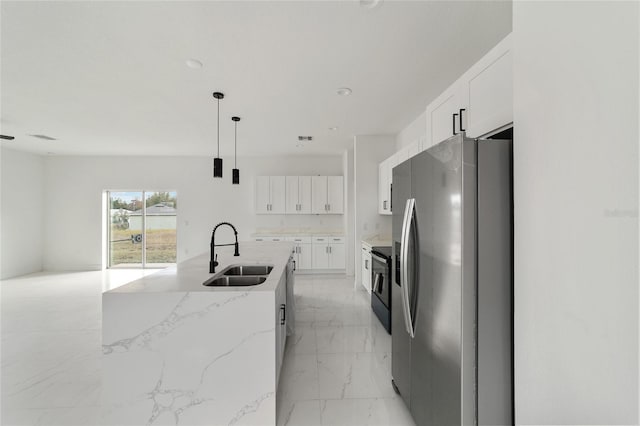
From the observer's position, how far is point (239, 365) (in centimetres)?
161

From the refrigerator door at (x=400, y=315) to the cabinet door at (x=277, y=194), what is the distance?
4.43m

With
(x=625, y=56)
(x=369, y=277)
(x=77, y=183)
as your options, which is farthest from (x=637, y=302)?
(x=77, y=183)

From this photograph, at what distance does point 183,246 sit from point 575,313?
23.3 ft

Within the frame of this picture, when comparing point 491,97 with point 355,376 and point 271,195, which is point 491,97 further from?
point 271,195

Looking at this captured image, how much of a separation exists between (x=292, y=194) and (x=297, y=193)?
0.12m

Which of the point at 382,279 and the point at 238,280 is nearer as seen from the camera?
the point at 238,280

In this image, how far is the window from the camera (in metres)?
6.57

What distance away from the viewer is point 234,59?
2.29 m

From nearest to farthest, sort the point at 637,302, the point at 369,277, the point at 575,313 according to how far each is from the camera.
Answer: the point at 637,302
the point at 575,313
the point at 369,277

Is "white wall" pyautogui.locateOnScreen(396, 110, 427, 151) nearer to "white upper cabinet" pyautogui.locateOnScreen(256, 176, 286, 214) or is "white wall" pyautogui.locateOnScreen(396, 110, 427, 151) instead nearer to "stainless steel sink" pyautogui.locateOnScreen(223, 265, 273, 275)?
"stainless steel sink" pyautogui.locateOnScreen(223, 265, 273, 275)

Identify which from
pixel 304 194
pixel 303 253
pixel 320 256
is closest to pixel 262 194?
pixel 304 194

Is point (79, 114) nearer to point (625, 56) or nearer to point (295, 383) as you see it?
point (295, 383)

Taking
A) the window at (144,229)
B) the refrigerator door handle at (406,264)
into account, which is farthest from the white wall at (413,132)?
the window at (144,229)

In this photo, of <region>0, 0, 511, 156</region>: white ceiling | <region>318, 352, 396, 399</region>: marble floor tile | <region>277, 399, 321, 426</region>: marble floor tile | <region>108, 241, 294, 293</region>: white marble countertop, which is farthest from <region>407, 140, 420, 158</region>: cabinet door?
<region>277, 399, 321, 426</region>: marble floor tile
